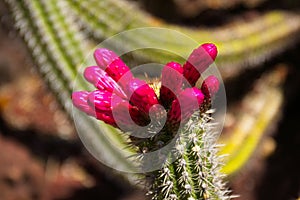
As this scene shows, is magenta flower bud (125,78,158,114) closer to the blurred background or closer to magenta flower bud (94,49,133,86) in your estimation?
magenta flower bud (94,49,133,86)

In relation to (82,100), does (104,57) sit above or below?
above

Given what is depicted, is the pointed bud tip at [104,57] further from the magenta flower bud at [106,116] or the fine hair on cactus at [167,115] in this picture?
the magenta flower bud at [106,116]

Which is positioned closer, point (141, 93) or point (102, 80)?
point (141, 93)

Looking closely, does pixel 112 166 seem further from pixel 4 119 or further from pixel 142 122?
pixel 4 119

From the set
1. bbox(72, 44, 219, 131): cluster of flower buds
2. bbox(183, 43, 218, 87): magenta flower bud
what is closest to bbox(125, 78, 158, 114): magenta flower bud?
bbox(72, 44, 219, 131): cluster of flower buds

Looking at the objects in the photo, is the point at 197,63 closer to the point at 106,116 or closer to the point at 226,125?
the point at 106,116

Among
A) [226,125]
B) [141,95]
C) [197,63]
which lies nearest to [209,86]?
[197,63]

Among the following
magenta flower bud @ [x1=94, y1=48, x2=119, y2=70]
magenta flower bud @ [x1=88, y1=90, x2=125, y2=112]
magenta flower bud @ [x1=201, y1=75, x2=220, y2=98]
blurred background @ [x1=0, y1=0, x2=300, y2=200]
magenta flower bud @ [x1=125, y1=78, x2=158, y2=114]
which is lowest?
blurred background @ [x1=0, y1=0, x2=300, y2=200]

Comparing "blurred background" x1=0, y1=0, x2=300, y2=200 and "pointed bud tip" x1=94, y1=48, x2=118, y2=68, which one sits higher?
"pointed bud tip" x1=94, y1=48, x2=118, y2=68
